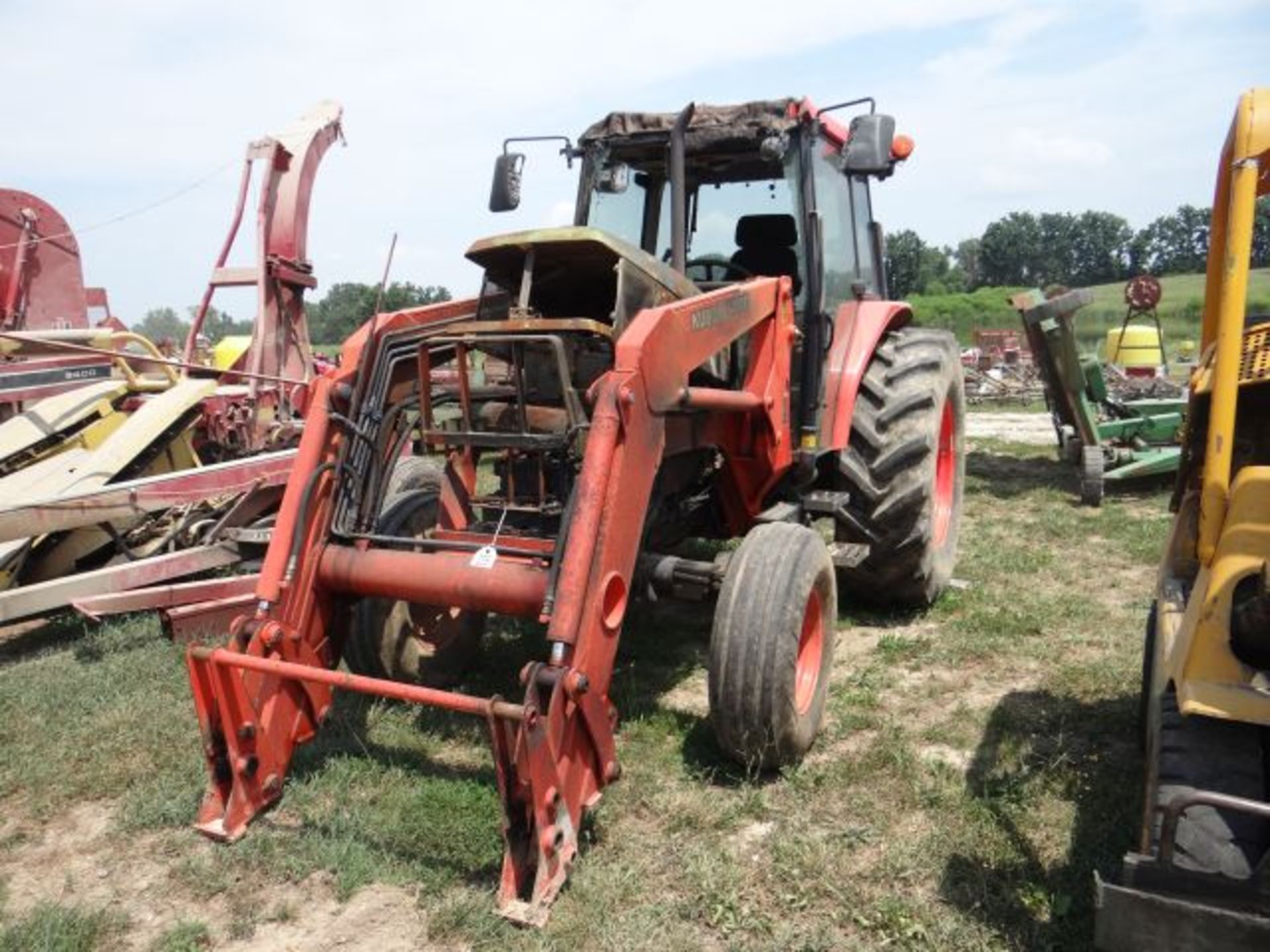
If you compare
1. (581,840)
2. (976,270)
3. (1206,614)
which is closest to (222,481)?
(581,840)

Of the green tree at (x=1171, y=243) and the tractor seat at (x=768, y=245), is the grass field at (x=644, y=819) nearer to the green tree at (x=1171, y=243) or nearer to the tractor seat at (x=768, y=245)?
the tractor seat at (x=768, y=245)

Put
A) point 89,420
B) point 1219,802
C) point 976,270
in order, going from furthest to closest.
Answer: point 976,270, point 89,420, point 1219,802

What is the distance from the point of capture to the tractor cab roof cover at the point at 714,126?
4.50 meters

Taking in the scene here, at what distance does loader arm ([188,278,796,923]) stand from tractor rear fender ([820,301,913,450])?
0.53 m

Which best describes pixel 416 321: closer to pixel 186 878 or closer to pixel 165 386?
pixel 186 878

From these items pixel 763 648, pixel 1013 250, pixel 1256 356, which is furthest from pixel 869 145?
pixel 1013 250

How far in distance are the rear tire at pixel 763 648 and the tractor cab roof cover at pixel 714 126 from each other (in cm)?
206

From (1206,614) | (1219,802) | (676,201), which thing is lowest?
(1219,802)

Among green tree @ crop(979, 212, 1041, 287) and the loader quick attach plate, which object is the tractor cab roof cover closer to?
the loader quick attach plate

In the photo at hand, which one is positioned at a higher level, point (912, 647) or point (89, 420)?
point (89, 420)

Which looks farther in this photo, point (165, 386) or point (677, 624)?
point (165, 386)

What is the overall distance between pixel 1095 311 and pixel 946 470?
32.9 m

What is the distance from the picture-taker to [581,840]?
9.72 feet

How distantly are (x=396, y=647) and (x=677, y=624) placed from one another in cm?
169
